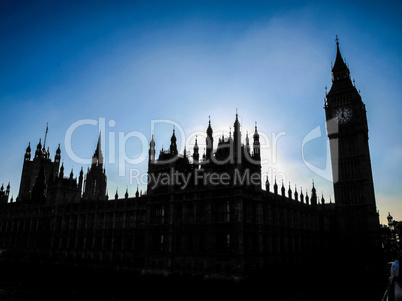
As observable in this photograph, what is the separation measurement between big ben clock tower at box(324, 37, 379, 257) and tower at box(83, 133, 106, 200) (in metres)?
75.5

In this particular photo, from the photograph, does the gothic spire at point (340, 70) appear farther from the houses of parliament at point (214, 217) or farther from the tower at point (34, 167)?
the tower at point (34, 167)

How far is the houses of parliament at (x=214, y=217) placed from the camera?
145 ft

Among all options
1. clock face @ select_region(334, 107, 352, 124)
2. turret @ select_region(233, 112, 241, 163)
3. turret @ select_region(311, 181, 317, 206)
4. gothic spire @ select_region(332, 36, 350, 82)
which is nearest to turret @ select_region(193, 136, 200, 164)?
turret @ select_region(233, 112, 241, 163)

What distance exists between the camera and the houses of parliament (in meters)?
44.2

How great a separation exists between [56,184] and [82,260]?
83.1 ft

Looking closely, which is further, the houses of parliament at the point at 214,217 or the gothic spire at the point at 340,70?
the gothic spire at the point at 340,70

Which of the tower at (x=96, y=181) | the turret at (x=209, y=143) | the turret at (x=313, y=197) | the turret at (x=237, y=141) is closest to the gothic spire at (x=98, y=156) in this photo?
the tower at (x=96, y=181)

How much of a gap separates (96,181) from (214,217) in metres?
73.8

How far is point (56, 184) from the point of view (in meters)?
79.5

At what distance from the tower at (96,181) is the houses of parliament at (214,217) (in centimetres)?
1401

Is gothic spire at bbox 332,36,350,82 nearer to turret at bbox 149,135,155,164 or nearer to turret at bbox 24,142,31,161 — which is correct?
turret at bbox 149,135,155,164

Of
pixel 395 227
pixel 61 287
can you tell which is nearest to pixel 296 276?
pixel 61 287

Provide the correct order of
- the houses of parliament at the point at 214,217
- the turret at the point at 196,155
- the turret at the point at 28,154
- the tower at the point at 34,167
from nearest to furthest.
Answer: the houses of parliament at the point at 214,217 → the turret at the point at 196,155 → the tower at the point at 34,167 → the turret at the point at 28,154

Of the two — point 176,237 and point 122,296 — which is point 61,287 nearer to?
point 122,296
